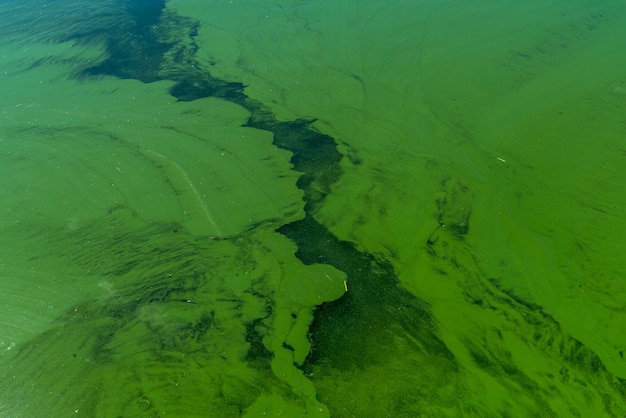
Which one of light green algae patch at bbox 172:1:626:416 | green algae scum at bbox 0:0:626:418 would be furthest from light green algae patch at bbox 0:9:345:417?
light green algae patch at bbox 172:1:626:416

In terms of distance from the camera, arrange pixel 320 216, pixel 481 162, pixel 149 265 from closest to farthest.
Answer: pixel 149 265
pixel 320 216
pixel 481 162

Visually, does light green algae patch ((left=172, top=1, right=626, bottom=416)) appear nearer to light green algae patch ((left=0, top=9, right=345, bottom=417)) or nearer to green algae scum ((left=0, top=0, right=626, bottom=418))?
Answer: green algae scum ((left=0, top=0, right=626, bottom=418))

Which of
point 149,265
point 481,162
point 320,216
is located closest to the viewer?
point 149,265

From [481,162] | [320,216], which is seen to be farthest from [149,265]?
[481,162]

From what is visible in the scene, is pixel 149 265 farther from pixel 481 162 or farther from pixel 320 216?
pixel 481 162

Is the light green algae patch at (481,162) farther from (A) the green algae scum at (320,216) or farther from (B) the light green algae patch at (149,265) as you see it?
(B) the light green algae patch at (149,265)

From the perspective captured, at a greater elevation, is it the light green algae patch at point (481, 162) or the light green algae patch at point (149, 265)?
the light green algae patch at point (481, 162)

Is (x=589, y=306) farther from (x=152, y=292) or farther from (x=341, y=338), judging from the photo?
(x=152, y=292)

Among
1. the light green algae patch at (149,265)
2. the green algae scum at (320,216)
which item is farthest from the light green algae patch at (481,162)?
the light green algae patch at (149,265)

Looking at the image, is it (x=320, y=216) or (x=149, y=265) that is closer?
(x=149, y=265)
